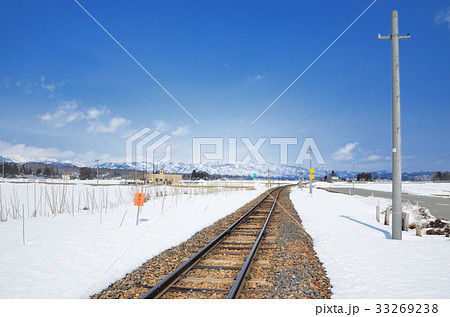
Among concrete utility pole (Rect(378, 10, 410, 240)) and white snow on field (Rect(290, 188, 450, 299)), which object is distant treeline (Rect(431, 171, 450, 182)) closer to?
concrete utility pole (Rect(378, 10, 410, 240))

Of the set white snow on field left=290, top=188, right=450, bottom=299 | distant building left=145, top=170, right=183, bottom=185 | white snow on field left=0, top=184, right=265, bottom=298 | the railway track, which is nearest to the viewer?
the railway track

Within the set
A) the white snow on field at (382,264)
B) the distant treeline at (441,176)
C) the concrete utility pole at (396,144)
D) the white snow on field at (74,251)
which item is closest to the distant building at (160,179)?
the white snow on field at (74,251)

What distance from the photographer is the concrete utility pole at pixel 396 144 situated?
8.55 metres

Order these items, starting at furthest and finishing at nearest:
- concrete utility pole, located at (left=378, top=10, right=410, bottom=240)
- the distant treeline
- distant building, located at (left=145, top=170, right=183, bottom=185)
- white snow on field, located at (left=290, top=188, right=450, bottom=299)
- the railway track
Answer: the distant treeline, distant building, located at (left=145, top=170, right=183, bottom=185), concrete utility pole, located at (left=378, top=10, right=410, bottom=240), white snow on field, located at (left=290, top=188, right=450, bottom=299), the railway track

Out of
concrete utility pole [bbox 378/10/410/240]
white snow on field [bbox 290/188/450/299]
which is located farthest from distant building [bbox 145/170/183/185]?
concrete utility pole [bbox 378/10/410/240]

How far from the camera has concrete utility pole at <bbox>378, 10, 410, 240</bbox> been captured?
855 cm

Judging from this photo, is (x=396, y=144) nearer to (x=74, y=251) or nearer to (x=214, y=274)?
(x=214, y=274)

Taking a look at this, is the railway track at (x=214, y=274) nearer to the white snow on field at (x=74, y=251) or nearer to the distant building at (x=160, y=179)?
the white snow on field at (x=74, y=251)

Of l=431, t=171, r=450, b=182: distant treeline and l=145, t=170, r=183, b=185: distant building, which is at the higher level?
l=145, t=170, r=183, b=185: distant building

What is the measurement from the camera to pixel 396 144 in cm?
870
